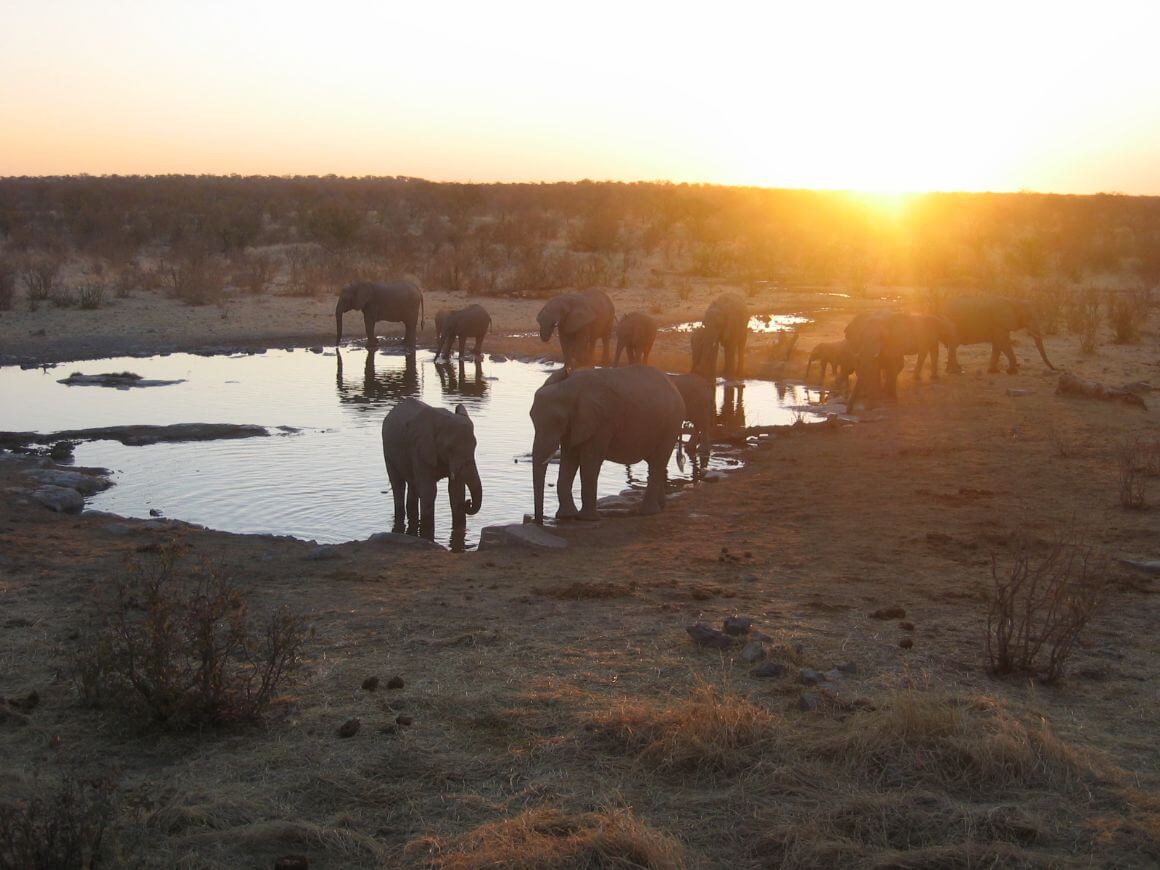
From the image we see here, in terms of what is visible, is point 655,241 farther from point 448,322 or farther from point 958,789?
point 958,789

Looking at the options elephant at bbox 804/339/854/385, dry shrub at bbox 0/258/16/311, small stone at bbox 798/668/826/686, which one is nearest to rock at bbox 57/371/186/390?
dry shrub at bbox 0/258/16/311

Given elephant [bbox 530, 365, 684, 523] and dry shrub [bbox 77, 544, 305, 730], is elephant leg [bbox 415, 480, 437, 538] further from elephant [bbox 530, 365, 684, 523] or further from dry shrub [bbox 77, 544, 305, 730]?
dry shrub [bbox 77, 544, 305, 730]

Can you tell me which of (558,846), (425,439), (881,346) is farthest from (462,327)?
(558,846)

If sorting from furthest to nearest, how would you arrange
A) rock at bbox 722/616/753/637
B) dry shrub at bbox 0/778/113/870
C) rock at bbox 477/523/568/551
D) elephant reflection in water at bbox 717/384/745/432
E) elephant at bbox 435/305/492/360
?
elephant at bbox 435/305/492/360 < elephant reflection in water at bbox 717/384/745/432 < rock at bbox 477/523/568/551 < rock at bbox 722/616/753/637 < dry shrub at bbox 0/778/113/870

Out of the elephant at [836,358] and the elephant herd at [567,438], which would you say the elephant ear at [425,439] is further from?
the elephant at [836,358]

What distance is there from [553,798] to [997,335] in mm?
17613

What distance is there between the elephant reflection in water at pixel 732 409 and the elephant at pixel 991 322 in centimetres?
411

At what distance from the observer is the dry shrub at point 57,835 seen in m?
3.96

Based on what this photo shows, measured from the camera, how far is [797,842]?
4.41 m

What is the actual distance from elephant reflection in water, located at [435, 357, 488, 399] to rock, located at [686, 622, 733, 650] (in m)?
12.4

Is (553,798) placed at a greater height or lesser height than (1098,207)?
lesser

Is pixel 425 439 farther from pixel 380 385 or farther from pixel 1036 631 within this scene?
pixel 380 385

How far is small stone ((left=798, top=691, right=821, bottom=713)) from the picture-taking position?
224 inches

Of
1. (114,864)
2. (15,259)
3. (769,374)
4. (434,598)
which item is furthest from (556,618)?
(15,259)
